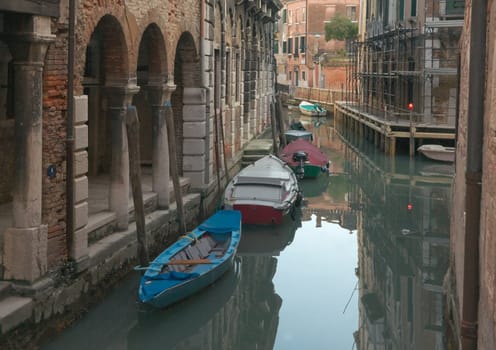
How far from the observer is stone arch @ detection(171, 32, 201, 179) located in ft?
54.2

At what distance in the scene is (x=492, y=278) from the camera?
565 centimetres

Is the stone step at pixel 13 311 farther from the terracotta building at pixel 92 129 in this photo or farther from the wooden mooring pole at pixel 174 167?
the wooden mooring pole at pixel 174 167

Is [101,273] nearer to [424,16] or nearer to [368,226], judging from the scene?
[368,226]

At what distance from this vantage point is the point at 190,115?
1653cm

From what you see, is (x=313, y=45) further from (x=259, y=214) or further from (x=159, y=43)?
(x=159, y=43)

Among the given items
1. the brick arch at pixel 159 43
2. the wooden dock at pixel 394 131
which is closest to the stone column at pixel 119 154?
the brick arch at pixel 159 43

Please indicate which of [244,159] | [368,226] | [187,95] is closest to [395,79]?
[244,159]

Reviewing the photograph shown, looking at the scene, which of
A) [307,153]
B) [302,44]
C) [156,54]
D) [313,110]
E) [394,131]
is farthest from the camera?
[302,44]

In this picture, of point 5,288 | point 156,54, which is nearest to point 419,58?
point 156,54

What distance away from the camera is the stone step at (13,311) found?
8195 mm

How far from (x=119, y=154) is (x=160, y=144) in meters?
2.33

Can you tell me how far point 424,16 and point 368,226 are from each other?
43.1ft

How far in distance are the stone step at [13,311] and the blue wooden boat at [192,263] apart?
6.51 ft

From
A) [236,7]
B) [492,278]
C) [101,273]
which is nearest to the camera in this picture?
[492,278]
